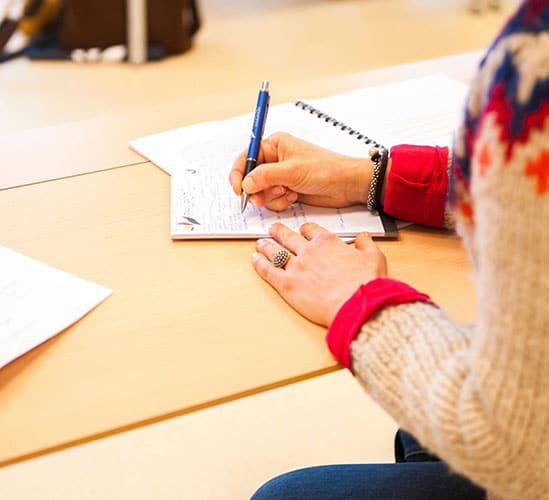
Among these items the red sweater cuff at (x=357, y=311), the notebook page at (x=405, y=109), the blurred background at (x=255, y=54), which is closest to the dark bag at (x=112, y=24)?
the blurred background at (x=255, y=54)

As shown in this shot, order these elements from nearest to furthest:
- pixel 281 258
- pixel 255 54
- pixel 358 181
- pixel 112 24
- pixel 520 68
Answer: pixel 520 68, pixel 281 258, pixel 358 181, pixel 112 24, pixel 255 54

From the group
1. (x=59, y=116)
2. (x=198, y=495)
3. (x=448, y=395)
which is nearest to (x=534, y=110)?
(x=448, y=395)

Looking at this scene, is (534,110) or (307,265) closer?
(534,110)

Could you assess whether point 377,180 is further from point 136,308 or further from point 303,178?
point 136,308

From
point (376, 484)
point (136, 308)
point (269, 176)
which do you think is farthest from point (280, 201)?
point (376, 484)

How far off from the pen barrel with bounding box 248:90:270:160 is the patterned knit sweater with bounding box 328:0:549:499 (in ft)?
0.91

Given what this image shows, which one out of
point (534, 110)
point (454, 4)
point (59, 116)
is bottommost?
point (59, 116)

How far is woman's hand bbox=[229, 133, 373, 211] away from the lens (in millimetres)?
867

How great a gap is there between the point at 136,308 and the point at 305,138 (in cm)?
40

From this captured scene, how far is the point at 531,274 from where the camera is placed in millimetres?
507

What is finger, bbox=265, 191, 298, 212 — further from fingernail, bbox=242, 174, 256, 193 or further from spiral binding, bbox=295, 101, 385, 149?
spiral binding, bbox=295, 101, 385, 149

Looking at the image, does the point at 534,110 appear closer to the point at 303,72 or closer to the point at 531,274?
the point at 531,274

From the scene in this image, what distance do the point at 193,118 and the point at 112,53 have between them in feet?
5.93

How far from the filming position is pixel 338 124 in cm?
104
